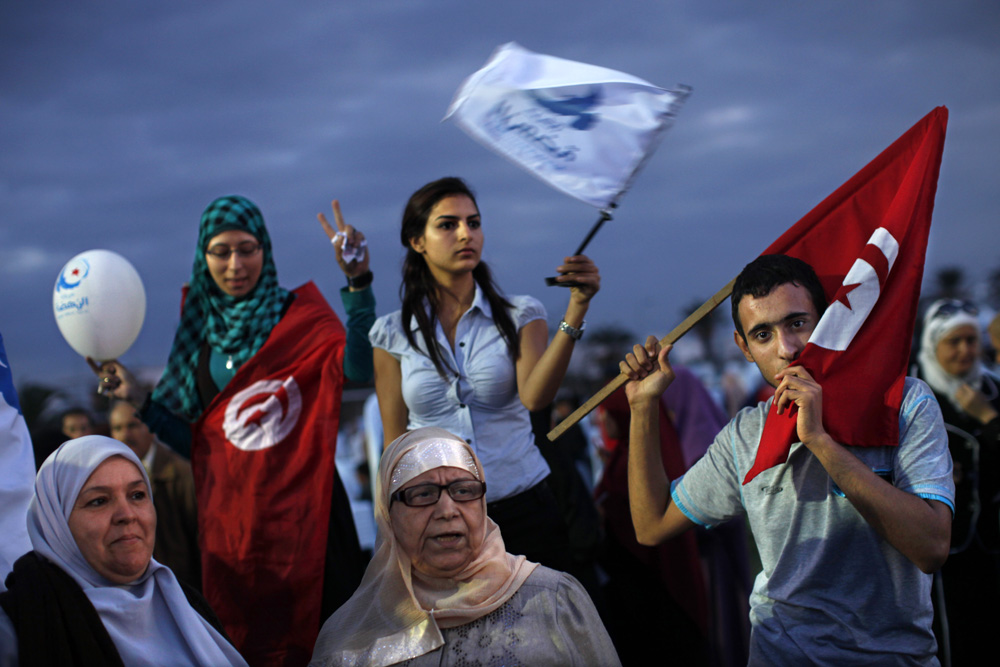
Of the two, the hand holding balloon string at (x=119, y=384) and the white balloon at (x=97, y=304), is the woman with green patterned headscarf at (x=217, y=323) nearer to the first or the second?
the hand holding balloon string at (x=119, y=384)

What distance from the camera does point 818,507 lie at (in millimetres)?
2320

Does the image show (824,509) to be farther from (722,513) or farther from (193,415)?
(193,415)

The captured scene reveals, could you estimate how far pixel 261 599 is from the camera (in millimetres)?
3799

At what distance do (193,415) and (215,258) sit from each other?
2.54 feet

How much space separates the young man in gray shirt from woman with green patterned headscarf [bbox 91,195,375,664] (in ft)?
5.95

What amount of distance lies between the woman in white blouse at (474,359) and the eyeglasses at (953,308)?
9.28 feet

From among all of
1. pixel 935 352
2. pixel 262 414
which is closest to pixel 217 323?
pixel 262 414

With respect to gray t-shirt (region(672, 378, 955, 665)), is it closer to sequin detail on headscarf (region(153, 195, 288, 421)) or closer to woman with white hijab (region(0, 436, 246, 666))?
woman with white hijab (region(0, 436, 246, 666))

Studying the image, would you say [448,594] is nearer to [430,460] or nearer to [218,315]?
[430,460]

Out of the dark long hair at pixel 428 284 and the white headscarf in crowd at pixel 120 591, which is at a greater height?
the dark long hair at pixel 428 284

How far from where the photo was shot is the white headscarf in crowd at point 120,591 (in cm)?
249

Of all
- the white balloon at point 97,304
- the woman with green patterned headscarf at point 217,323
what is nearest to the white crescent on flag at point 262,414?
the woman with green patterned headscarf at point 217,323

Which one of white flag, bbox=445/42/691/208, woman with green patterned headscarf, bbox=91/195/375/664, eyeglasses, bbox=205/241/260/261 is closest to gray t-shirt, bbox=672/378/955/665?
white flag, bbox=445/42/691/208

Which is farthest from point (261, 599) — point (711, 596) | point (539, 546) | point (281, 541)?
point (711, 596)
